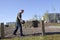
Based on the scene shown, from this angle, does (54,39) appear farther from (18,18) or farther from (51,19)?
(51,19)

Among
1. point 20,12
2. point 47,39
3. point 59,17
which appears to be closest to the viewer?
point 47,39

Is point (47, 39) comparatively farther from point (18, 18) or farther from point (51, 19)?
point (51, 19)

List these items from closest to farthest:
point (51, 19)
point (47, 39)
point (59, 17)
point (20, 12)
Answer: point (47, 39) → point (20, 12) → point (51, 19) → point (59, 17)

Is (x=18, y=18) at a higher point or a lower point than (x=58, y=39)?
higher

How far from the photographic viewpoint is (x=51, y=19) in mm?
114875

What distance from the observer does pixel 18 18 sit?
14.6 metres

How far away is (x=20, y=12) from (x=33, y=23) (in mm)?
20133

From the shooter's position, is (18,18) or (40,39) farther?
(18,18)

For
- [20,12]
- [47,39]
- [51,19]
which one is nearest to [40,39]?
[47,39]

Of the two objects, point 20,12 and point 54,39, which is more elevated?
point 20,12

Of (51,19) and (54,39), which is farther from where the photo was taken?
(51,19)

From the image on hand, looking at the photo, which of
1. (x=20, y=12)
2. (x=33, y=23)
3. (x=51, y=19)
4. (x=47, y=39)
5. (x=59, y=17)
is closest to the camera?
(x=47, y=39)

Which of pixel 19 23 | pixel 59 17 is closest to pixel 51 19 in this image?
pixel 59 17

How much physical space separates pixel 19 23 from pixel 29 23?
66.9 feet
